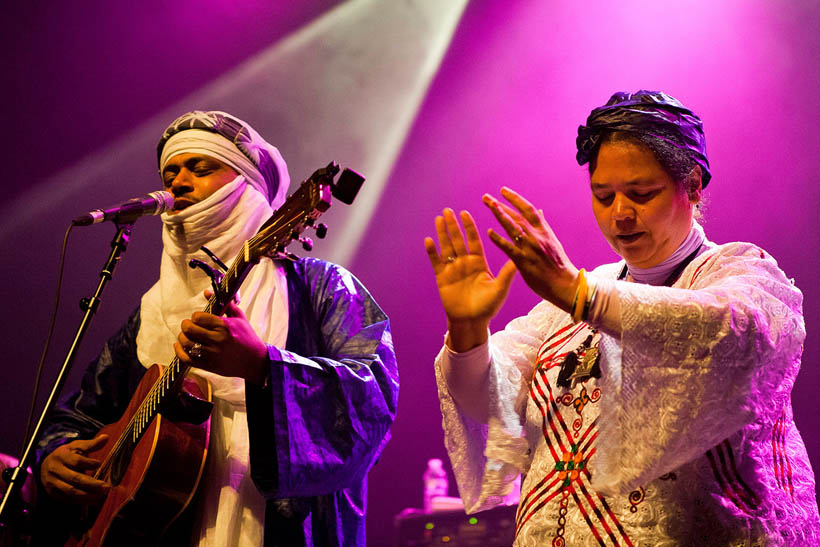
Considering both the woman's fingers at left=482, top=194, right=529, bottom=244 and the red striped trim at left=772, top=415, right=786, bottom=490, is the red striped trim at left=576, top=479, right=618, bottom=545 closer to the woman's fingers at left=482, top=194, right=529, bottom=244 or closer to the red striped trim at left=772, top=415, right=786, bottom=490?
the red striped trim at left=772, top=415, right=786, bottom=490

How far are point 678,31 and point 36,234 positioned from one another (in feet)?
13.5

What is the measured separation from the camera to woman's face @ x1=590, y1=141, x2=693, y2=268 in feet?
6.59

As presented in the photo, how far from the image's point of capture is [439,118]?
16.9 ft

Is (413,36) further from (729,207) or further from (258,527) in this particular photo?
(258,527)

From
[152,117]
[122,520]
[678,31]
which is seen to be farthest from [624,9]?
[122,520]

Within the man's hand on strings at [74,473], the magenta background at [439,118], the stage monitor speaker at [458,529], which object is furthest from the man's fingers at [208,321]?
the magenta background at [439,118]

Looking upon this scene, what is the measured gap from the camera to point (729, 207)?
4379 mm

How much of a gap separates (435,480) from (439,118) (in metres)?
2.30

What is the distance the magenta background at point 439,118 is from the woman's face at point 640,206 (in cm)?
245

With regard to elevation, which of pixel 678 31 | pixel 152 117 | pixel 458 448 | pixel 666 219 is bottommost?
pixel 458 448

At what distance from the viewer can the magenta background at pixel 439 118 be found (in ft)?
14.6

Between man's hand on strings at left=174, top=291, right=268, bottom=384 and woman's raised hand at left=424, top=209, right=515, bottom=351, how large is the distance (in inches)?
25.3

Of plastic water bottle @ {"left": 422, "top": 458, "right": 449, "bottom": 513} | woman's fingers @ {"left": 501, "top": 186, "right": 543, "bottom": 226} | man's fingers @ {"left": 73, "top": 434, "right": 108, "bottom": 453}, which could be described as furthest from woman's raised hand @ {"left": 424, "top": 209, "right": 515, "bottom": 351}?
plastic water bottle @ {"left": 422, "top": 458, "right": 449, "bottom": 513}

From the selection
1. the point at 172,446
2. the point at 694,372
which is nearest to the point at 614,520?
the point at 694,372
